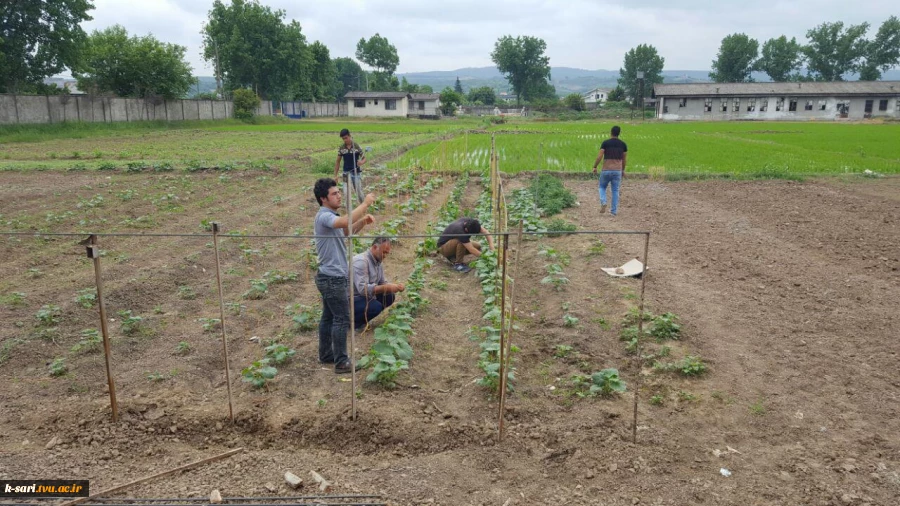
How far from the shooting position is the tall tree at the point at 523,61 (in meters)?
94.8

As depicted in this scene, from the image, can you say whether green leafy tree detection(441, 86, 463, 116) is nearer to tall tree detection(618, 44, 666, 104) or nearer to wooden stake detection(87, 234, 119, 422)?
tall tree detection(618, 44, 666, 104)

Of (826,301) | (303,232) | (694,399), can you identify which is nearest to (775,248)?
(826,301)

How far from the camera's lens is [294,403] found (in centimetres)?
504

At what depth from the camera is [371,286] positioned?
6605mm

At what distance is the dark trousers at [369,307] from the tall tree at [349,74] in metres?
121

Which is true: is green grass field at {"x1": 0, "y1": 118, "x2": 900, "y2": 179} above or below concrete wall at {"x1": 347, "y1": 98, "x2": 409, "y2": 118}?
below

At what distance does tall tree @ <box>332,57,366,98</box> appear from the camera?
123m

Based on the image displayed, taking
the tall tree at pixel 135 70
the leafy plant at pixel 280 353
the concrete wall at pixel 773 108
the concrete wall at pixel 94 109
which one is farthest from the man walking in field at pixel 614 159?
the concrete wall at pixel 773 108

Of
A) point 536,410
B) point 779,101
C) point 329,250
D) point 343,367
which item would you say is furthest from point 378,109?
point 536,410

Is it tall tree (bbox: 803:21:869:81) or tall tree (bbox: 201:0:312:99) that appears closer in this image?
tall tree (bbox: 201:0:312:99)

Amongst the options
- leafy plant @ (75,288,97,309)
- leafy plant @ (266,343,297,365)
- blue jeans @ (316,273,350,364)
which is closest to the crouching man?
blue jeans @ (316,273,350,364)

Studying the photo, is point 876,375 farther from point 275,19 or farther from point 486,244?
point 275,19

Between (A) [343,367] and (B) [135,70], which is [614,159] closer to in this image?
(A) [343,367]

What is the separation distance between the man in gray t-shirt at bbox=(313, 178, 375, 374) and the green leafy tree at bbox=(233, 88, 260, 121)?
5157 centimetres
